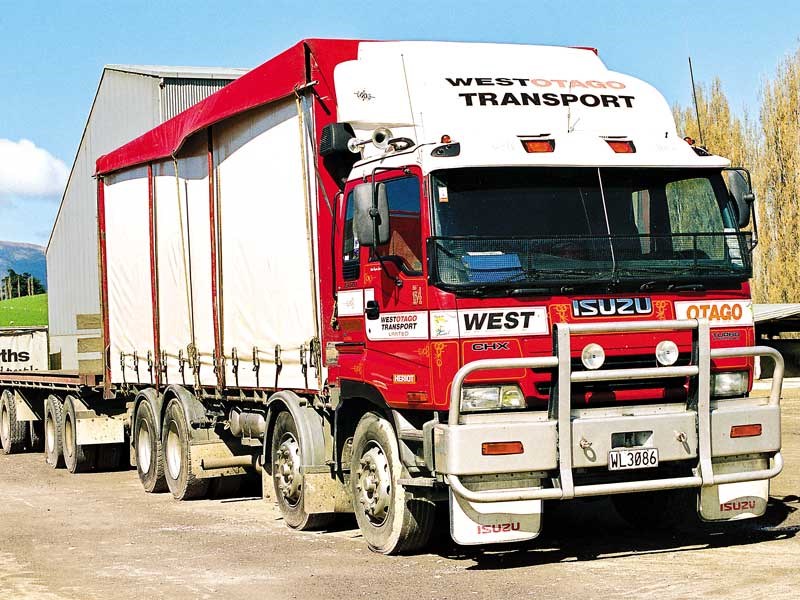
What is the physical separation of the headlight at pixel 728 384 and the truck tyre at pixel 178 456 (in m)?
6.33

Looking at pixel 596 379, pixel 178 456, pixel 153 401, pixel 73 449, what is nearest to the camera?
pixel 596 379

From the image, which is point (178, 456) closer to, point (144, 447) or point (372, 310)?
point (144, 447)

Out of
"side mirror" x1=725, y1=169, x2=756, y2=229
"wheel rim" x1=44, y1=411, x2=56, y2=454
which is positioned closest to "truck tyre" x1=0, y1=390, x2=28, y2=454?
"wheel rim" x1=44, y1=411, x2=56, y2=454

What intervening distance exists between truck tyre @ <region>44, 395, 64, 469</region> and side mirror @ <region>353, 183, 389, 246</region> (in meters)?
10.7

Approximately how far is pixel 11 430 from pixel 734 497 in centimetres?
1500

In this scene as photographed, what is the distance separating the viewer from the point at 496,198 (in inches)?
353

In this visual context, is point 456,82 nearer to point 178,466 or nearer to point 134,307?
point 178,466

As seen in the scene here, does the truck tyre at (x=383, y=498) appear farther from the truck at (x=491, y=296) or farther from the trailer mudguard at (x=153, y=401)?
the trailer mudguard at (x=153, y=401)

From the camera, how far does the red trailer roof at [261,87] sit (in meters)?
10.4

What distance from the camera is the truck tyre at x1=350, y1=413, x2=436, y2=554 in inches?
370

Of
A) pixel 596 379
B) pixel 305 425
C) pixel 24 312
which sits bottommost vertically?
pixel 305 425

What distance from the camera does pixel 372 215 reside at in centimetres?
891

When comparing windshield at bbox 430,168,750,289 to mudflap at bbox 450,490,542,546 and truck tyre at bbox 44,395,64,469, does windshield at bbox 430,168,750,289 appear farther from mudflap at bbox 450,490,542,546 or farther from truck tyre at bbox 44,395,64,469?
truck tyre at bbox 44,395,64,469

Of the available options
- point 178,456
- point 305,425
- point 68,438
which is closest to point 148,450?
point 178,456
